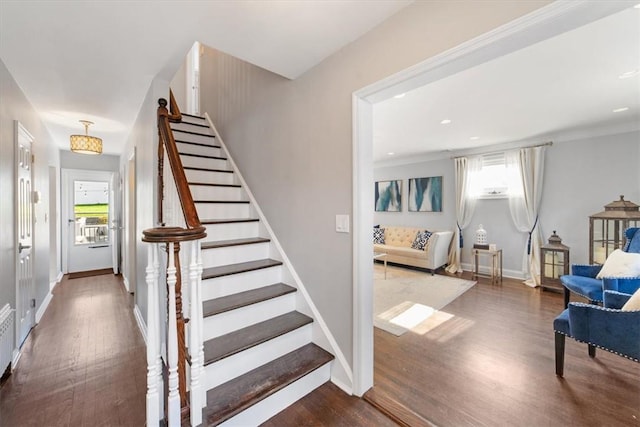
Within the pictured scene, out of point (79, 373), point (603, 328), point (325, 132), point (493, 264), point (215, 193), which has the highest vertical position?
point (325, 132)

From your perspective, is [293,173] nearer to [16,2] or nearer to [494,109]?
[16,2]

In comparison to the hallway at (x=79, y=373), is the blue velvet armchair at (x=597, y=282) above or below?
above

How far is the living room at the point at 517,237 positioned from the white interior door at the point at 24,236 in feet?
10.5

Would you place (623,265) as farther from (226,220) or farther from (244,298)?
(226,220)

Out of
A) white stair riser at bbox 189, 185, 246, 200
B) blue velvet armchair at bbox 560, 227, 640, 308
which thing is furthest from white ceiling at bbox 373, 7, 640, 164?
white stair riser at bbox 189, 185, 246, 200

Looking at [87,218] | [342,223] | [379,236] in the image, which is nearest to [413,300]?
[342,223]

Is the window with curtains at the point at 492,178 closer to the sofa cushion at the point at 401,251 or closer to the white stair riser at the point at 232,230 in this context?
the sofa cushion at the point at 401,251

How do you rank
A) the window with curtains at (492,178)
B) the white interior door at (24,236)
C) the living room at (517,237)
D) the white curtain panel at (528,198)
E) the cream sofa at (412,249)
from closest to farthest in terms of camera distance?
the living room at (517,237) → the white interior door at (24,236) → the white curtain panel at (528,198) → the window with curtains at (492,178) → the cream sofa at (412,249)

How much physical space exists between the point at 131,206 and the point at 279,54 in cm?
320

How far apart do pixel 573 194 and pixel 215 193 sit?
5.22 meters

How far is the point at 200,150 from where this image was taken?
3498 mm

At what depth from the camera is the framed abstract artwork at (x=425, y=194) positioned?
227 inches

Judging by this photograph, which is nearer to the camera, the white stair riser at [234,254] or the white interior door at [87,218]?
the white stair riser at [234,254]

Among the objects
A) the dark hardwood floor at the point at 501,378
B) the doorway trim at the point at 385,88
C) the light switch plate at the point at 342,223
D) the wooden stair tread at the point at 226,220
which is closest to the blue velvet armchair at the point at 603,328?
the dark hardwood floor at the point at 501,378
